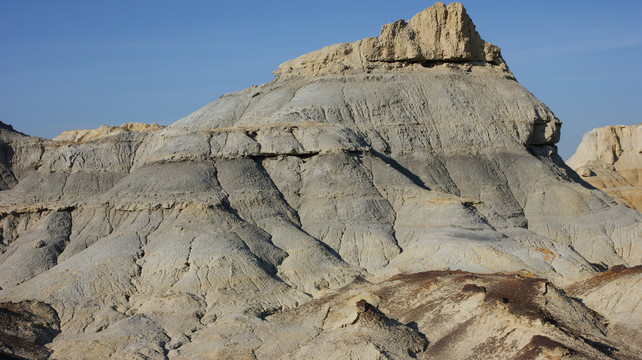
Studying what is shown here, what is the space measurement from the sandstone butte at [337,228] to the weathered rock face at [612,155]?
4004cm

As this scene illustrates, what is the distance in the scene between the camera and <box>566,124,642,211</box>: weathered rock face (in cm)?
9494

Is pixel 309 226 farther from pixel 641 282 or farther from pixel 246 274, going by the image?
pixel 641 282

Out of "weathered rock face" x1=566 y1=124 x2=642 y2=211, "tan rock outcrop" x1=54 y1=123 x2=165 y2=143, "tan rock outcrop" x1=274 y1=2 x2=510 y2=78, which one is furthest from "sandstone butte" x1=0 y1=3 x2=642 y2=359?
"weathered rock face" x1=566 y1=124 x2=642 y2=211

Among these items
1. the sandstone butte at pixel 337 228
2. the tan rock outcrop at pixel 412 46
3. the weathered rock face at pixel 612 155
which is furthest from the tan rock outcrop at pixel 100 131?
the weathered rock face at pixel 612 155

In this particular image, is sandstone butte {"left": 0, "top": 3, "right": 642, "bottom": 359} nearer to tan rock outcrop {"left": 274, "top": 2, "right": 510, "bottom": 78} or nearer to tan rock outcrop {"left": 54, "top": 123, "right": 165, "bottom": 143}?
tan rock outcrop {"left": 274, "top": 2, "right": 510, "bottom": 78}

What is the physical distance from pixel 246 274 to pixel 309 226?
7540mm

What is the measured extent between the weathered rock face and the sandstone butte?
4004cm

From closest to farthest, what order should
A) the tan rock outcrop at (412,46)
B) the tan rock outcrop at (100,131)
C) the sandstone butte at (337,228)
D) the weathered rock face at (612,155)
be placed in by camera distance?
the sandstone butte at (337,228)
the tan rock outcrop at (412,46)
the tan rock outcrop at (100,131)
the weathered rock face at (612,155)

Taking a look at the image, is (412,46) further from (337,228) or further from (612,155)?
(612,155)

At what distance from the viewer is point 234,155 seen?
4641 cm

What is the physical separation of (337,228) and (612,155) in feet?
237

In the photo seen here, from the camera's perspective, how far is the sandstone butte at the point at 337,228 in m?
29.3

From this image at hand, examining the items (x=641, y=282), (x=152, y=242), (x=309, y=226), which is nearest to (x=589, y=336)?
(x=641, y=282)

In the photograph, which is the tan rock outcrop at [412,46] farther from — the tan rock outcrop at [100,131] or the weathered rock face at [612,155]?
the weathered rock face at [612,155]
